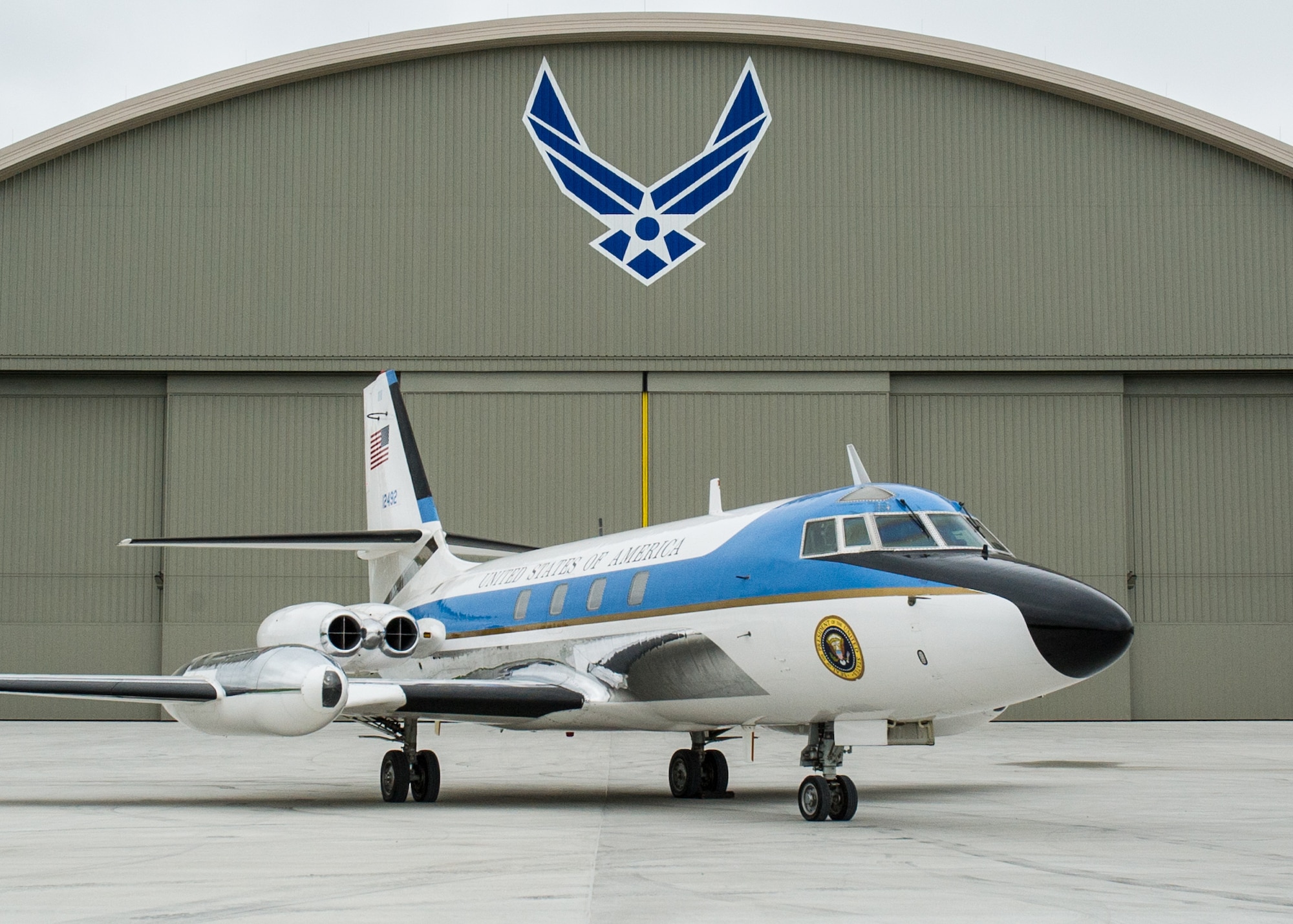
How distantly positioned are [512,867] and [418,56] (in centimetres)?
2386

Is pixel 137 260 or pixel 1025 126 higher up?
pixel 1025 126

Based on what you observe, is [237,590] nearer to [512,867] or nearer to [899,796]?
[899,796]

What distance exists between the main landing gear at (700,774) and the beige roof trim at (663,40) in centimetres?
1864

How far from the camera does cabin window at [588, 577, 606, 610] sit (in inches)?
596

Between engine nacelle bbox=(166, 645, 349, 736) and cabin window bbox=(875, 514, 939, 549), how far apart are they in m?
5.48

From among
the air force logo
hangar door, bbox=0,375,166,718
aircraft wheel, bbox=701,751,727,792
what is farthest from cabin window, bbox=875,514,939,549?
hangar door, bbox=0,375,166,718

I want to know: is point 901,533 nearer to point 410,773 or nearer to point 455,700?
point 455,700

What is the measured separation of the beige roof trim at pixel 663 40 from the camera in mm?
29250

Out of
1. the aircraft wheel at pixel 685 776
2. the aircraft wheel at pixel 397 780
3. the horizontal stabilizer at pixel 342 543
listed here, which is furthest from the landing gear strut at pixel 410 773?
the horizontal stabilizer at pixel 342 543

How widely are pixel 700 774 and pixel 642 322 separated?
50.3 feet


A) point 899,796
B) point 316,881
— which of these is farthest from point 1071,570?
point 316,881

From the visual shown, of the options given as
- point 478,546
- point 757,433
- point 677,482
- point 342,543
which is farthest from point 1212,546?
point 342,543

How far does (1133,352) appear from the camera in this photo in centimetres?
2922

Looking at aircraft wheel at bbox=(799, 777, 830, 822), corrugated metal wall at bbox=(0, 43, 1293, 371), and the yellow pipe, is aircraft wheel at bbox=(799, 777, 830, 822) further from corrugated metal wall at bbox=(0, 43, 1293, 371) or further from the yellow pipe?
corrugated metal wall at bbox=(0, 43, 1293, 371)
